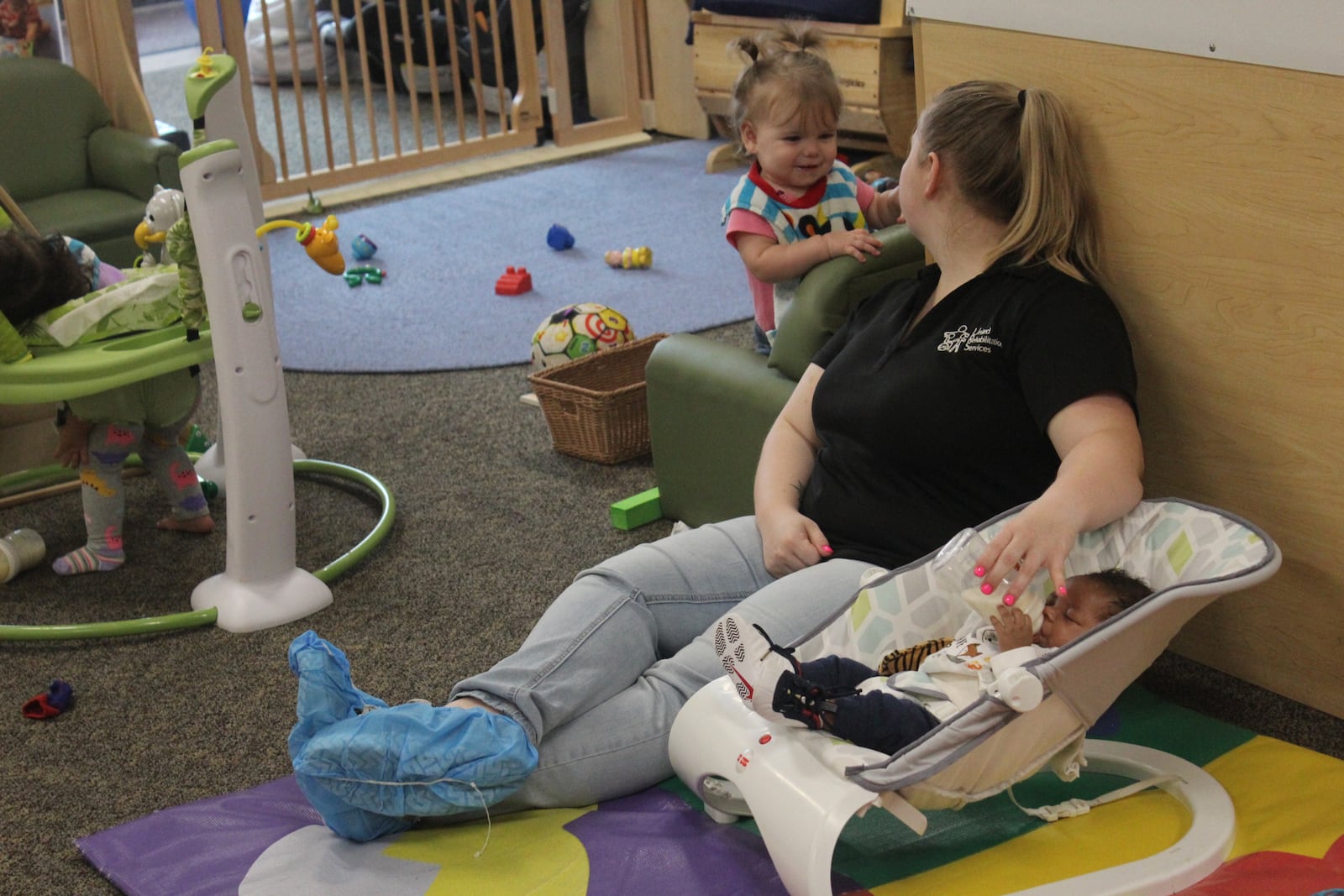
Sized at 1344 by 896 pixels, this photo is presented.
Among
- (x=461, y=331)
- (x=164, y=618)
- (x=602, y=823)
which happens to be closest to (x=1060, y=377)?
(x=602, y=823)

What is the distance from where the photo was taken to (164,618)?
2211 millimetres

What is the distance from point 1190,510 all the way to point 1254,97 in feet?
1.51

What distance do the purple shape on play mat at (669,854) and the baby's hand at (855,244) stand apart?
0.85m

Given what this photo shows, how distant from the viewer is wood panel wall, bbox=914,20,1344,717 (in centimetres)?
154

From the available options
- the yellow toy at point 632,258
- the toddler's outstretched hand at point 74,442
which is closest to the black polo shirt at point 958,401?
the toddler's outstretched hand at point 74,442

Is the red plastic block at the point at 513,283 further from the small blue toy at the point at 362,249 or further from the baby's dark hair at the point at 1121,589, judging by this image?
the baby's dark hair at the point at 1121,589

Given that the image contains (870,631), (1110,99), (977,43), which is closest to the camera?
(870,631)

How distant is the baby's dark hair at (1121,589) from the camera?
1485mm

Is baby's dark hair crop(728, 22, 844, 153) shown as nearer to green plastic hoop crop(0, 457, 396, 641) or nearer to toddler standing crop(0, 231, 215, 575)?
green plastic hoop crop(0, 457, 396, 641)

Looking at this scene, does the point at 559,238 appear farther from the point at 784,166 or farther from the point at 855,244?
the point at 855,244

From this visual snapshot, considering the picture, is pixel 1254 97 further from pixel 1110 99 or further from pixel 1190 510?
pixel 1190 510

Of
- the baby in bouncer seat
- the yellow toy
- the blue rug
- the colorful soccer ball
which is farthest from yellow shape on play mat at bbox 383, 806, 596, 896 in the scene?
the yellow toy

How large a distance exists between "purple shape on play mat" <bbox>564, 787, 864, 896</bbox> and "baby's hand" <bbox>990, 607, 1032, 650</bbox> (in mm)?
301

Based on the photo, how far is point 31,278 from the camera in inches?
86.1
